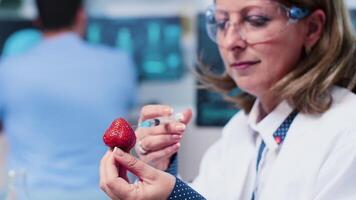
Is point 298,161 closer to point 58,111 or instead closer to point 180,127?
point 180,127

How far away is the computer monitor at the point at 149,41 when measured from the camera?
2.73 meters

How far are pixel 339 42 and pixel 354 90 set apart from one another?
0.30 ft

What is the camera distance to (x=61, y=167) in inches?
79.3

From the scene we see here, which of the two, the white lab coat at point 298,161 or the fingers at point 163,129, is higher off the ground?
the fingers at point 163,129

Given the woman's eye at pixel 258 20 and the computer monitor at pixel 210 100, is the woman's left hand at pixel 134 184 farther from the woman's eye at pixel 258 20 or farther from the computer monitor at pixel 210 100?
the computer monitor at pixel 210 100

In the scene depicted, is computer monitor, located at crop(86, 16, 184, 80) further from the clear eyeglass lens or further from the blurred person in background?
the clear eyeglass lens

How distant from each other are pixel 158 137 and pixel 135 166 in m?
0.24

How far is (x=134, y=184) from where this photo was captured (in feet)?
2.90

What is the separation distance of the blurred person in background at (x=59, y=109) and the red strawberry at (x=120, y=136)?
3.25ft

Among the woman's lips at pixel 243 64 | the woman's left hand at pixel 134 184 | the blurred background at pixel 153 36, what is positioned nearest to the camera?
the woman's left hand at pixel 134 184

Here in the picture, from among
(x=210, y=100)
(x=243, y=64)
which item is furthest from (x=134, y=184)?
(x=210, y=100)

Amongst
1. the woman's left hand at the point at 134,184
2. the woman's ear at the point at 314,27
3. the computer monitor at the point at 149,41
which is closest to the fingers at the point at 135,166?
the woman's left hand at the point at 134,184

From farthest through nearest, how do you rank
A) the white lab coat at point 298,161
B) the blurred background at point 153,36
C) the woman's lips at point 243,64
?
1. the blurred background at point 153,36
2. the woman's lips at point 243,64
3. the white lab coat at point 298,161

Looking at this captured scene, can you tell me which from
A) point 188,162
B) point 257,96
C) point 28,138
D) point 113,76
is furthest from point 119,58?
point 257,96
